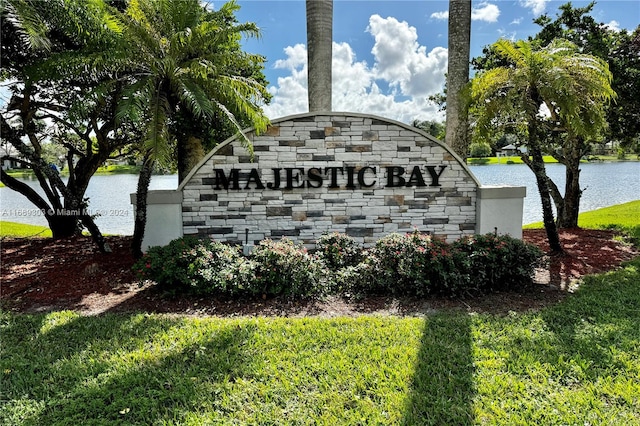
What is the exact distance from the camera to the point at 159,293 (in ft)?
18.0

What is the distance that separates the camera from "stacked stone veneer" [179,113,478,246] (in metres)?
7.01

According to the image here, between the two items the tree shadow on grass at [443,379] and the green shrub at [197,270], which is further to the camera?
the green shrub at [197,270]

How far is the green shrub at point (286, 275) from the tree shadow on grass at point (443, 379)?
5.47 ft

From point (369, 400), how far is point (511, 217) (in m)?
5.48

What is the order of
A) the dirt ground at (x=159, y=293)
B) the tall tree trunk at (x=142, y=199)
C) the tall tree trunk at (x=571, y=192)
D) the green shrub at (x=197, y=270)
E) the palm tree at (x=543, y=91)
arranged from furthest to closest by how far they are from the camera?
the tall tree trunk at (x=571, y=192) < the tall tree trunk at (x=142, y=199) < the palm tree at (x=543, y=91) < the green shrub at (x=197, y=270) < the dirt ground at (x=159, y=293)

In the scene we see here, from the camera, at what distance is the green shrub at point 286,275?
5.19 meters

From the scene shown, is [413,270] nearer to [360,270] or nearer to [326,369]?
[360,270]

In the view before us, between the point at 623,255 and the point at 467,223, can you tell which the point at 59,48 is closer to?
the point at 467,223

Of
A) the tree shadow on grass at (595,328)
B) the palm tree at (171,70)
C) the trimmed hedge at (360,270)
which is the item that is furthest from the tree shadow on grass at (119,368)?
the tree shadow on grass at (595,328)

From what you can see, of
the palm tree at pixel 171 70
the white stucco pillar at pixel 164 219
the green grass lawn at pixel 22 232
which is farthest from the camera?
the green grass lawn at pixel 22 232

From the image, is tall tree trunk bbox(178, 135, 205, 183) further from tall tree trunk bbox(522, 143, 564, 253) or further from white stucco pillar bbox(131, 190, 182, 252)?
tall tree trunk bbox(522, 143, 564, 253)

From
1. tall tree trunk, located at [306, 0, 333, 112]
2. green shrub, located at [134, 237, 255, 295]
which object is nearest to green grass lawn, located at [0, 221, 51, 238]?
green shrub, located at [134, 237, 255, 295]

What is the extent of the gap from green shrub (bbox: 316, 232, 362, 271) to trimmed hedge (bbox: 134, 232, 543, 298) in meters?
0.35

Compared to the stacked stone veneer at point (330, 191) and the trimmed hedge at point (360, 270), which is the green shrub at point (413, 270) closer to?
the trimmed hedge at point (360, 270)
